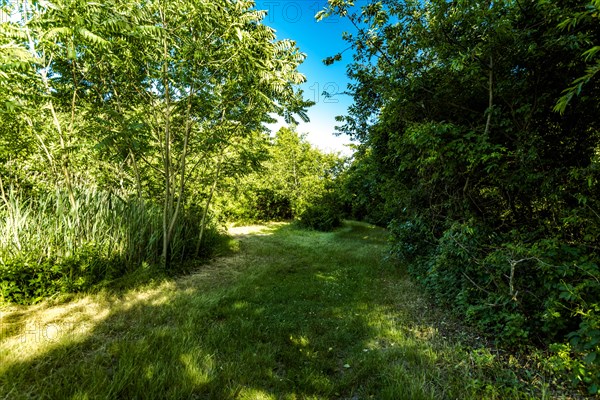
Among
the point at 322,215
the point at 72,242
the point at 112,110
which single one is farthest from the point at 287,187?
the point at 72,242

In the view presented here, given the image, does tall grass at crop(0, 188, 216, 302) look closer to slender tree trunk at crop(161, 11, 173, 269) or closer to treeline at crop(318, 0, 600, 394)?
slender tree trunk at crop(161, 11, 173, 269)

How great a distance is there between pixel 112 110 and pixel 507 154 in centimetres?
598

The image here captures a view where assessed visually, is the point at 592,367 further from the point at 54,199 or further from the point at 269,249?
the point at 54,199

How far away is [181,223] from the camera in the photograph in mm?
6062

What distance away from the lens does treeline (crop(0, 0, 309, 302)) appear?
334cm

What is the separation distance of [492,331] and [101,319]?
15.9 feet

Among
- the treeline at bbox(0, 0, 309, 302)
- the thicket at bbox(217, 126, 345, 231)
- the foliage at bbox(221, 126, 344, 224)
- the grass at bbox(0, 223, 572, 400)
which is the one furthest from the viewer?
the foliage at bbox(221, 126, 344, 224)

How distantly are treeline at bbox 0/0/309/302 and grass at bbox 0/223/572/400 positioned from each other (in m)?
0.89

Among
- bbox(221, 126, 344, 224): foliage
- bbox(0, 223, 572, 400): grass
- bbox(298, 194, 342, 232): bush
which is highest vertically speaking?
bbox(221, 126, 344, 224): foliage

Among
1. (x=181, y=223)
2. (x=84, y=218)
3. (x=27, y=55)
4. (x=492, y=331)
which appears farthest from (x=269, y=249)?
(x=27, y=55)

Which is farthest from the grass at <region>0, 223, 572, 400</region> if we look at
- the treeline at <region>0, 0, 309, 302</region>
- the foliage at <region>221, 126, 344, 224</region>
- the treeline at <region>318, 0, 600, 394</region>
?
the foliage at <region>221, 126, 344, 224</region>

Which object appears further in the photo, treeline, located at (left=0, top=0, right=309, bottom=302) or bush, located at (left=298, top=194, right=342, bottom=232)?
bush, located at (left=298, top=194, right=342, bottom=232)

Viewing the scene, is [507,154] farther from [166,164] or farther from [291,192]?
[291,192]

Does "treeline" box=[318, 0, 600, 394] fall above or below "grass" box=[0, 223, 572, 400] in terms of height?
above
